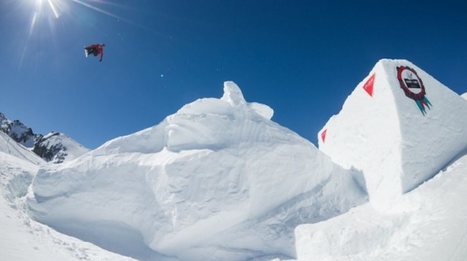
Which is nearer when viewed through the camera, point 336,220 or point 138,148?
point 336,220

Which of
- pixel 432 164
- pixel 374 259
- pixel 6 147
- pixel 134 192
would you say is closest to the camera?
pixel 374 259

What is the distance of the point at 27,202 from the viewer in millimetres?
14633

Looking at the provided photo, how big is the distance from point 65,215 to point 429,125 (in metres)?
16.0

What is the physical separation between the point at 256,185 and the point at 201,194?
2.46m

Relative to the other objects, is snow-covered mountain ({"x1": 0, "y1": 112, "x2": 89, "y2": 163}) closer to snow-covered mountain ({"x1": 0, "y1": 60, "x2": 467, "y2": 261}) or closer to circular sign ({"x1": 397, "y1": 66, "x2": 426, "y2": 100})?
snow-covered mountain ({"x1": 0, "y1": 60, "x2": 467, "y2": 261})

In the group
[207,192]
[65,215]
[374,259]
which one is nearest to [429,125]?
[374,259]

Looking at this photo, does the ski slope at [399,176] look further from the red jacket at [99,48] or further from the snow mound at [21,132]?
the snow mound at [21,132]

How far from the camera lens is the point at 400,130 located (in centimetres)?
1338

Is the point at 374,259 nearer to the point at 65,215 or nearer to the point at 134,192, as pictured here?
the point at 134,192

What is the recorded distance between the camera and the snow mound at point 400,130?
12.9m

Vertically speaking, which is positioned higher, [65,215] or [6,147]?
[6,147]

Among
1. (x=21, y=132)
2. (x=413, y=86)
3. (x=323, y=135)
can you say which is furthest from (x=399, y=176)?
(x=21, y=132)

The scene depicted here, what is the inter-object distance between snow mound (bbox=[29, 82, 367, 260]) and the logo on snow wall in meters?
4.26

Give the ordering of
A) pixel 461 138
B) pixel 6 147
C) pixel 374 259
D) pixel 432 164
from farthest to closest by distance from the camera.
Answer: pixel 6 147 < pixel 461 138 < pixel 432 164 < pixel 374 259
